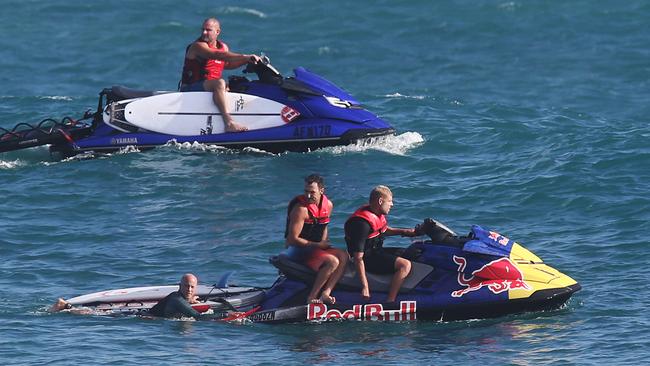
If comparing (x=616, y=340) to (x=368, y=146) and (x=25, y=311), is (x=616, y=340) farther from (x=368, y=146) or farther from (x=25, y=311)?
(x=368, y=146)

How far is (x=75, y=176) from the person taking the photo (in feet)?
76.0

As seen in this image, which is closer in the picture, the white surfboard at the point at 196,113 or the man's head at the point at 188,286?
the man's head at the point at 188,286

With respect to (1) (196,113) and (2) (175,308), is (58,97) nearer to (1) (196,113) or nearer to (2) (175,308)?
(1) (196,113)

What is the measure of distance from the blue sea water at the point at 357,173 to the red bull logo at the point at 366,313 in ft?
0.39

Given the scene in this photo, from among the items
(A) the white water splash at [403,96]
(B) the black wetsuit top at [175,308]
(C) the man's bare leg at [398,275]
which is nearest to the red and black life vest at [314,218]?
(C) the man's bare leg at [398,275]

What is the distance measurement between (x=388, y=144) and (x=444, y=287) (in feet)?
27.2

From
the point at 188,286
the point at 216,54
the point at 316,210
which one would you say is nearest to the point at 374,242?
the point at 316,210

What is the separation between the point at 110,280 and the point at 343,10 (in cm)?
2269

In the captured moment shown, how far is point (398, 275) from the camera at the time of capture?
16.2 meters

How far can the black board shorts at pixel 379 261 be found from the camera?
16.3 m

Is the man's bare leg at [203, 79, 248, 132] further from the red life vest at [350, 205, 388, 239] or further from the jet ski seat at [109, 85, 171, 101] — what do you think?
the red life vest at [350, 205, 388, 239]

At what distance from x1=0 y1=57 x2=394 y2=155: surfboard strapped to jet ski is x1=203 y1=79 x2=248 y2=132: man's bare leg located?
0.09 m

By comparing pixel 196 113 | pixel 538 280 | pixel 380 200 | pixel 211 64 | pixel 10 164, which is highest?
pixel 211 64

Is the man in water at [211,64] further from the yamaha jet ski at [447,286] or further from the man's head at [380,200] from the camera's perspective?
the man's head at [380,200]
